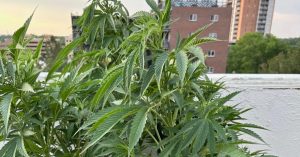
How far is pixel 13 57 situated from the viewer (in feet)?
1.90

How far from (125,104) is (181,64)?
5.2 inches

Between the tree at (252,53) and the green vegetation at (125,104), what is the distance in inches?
772

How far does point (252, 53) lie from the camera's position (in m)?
20.0

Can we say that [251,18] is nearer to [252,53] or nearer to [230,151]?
[252,53]

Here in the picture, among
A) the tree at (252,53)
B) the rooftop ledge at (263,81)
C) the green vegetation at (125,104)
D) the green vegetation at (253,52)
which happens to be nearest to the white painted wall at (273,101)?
the rooftop ledge at (263,81)

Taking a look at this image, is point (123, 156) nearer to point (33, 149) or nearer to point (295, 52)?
point (33, 149)

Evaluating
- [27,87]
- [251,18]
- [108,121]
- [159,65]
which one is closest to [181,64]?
[159,65]

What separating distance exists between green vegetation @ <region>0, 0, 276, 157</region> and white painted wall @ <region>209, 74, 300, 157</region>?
71 cm

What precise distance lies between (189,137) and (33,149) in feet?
1.06

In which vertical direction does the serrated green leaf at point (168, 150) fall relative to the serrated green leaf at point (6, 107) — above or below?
below

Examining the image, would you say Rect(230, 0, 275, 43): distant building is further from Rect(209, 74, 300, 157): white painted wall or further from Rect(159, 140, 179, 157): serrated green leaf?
Rect(159, 140, 179, 157): serrated green leaf

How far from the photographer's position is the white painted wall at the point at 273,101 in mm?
1305

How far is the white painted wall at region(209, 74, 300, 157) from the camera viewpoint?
1305mm

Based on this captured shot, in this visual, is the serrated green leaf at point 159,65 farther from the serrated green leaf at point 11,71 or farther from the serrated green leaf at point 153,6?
the serrated green leaf at point 11,71
